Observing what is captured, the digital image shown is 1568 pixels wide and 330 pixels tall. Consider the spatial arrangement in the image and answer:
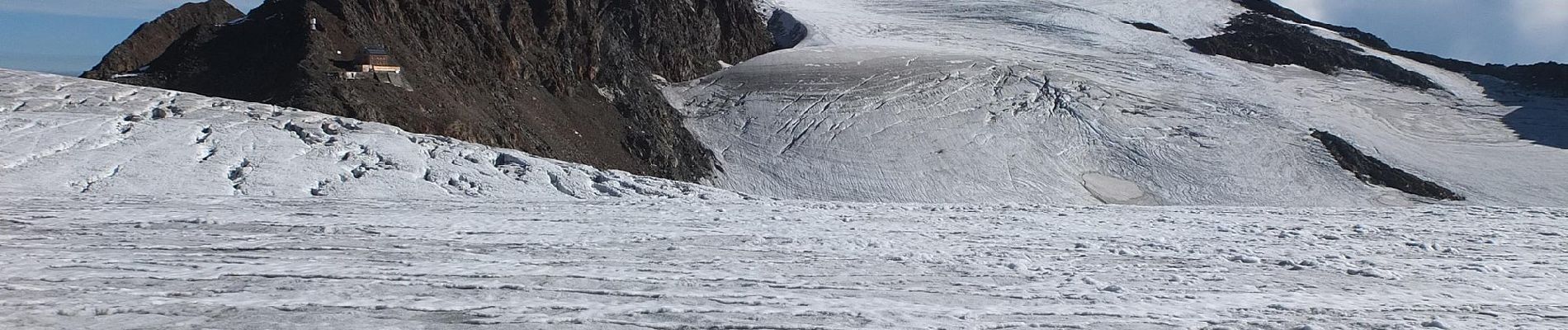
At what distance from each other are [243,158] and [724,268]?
7143mm

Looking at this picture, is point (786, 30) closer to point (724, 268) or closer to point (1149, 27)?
point (1149, 27)

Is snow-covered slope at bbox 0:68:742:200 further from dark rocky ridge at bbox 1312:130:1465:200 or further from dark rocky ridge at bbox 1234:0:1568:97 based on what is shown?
dark rocky ridge at bbox 1234:0:1568:97

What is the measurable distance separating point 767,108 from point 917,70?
6270 mm

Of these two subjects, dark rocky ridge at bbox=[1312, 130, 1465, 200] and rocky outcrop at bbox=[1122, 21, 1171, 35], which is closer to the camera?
dark rocky ridge at bbox=[1312, 130, 1465, 200]

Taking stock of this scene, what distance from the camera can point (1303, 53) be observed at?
45.7m

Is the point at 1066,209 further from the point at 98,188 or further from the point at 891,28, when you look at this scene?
the point at 891,28

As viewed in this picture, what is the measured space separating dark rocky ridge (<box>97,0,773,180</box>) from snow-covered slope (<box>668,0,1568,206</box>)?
243 centimetres

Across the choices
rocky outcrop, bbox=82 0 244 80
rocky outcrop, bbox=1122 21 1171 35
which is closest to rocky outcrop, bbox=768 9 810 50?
rocky outcrop, bbox=1122 21 1171 35

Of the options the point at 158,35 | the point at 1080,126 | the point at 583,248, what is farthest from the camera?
the point at 1080,126

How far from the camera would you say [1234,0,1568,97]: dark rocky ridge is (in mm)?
43281

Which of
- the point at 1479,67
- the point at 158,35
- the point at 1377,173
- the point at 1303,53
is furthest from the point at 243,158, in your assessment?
the point at 1479,67

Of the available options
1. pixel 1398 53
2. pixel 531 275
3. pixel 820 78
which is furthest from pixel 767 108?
pixel 1398 53

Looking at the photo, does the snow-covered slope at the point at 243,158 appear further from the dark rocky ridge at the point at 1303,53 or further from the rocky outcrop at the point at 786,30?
the dark rocky ridge at the point at 1303,53

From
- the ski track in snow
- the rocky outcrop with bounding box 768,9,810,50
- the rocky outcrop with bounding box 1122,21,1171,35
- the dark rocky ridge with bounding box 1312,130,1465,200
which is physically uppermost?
the rocky outcrop with bounding box 1122,21,1171,35
